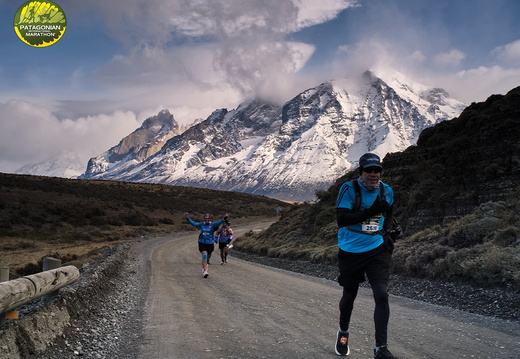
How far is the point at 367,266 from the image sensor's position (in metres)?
5.42

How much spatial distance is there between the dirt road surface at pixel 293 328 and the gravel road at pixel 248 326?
0.01 metres

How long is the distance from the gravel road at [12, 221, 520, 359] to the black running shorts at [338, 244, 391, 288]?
3.33ft

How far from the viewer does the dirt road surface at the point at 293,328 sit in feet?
19.5

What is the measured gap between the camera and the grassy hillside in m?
29.2

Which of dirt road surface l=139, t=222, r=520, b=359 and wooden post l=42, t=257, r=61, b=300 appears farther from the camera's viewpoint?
wooden post l=42, t=257, r=61, b=300

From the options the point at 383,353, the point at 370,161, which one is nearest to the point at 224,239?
the point at 370,161

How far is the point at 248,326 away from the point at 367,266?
2.95m

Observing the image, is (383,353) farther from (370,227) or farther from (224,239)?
(224,239)

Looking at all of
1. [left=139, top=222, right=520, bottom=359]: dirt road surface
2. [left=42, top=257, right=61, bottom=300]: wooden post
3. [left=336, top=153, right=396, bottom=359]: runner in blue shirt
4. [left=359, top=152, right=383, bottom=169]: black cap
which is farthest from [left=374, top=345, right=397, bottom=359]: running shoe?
[left=42, top=257, right=61, bottom=300]: wooden post

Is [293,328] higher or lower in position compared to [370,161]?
lower

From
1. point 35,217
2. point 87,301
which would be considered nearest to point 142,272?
point 87,301

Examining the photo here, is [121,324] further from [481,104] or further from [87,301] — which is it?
[481,104]

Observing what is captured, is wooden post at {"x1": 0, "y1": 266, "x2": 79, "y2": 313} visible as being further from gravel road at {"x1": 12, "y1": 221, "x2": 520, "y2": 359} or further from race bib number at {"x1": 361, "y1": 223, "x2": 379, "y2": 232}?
race bib number at {"x1": 361, "y1": 223, "x2": 379, "y2": 232}

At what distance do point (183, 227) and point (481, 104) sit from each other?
1685 inches
